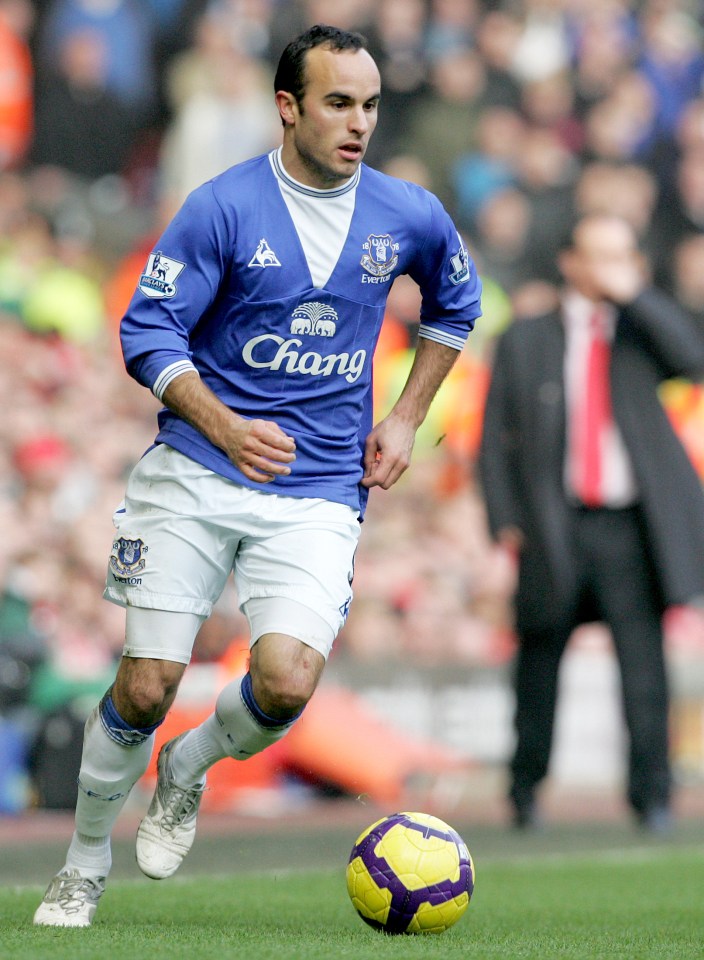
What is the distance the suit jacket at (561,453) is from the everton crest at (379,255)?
3871mm

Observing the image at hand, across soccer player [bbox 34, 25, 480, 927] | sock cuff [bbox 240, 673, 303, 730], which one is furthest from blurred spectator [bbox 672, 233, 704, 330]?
sock cuff [bbox 240, 673, 303, 730]

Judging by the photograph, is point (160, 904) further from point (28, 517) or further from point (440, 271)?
point (28, 517)

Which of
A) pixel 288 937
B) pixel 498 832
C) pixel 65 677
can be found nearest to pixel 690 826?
pixel 498 832

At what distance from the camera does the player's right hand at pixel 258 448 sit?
4672 mm

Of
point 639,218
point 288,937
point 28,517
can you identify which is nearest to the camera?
point 288,937

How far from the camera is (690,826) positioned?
903 centimetres

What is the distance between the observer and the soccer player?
15.5ft

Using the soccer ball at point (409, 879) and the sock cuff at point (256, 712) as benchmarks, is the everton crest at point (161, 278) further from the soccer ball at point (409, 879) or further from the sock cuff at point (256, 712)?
the soccer ball at point (409, 879)

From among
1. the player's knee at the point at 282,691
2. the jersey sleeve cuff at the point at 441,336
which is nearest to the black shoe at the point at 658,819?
the jersey sleeve cuff at the point at 441,336

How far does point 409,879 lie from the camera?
15.3ft

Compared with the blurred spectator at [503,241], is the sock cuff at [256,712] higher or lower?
higher

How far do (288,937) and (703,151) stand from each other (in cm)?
1218

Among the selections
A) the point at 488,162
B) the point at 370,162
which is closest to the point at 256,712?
the point at 370,162

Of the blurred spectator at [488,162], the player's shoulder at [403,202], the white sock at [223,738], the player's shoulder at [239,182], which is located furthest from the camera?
the blurred spectator at [488,162]
